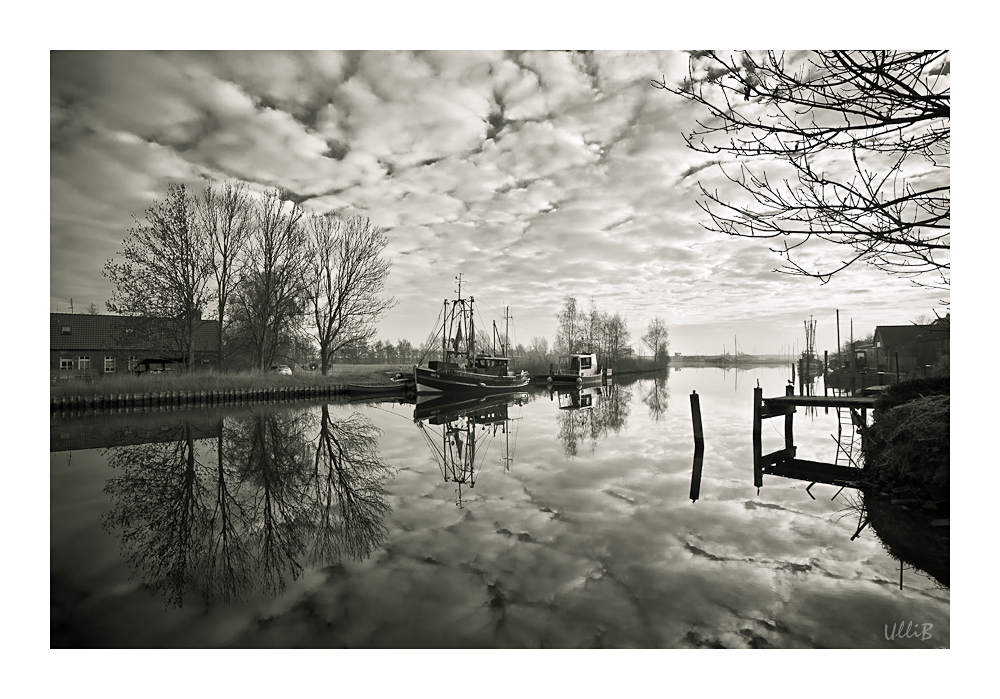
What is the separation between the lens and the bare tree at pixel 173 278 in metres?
15.3

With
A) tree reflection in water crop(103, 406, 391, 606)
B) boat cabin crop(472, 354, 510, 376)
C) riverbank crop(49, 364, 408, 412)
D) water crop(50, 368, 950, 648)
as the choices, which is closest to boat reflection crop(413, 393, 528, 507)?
water crop(50, 368, 950, 648)

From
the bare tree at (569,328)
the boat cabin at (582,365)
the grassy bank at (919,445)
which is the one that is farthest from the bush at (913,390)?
the bare tree at (569,328)

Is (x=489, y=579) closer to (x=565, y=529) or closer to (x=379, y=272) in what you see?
(x=565, y=529)

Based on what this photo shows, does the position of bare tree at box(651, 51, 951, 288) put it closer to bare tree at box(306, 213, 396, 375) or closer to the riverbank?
the riverbank

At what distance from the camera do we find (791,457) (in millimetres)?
8820

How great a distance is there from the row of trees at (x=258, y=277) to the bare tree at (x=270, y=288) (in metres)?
0.04

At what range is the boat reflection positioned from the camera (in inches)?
297

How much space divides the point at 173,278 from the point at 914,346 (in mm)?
20715

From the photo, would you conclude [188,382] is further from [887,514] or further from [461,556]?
[887,514]

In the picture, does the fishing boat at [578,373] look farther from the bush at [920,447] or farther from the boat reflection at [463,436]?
the bush at [920,447]

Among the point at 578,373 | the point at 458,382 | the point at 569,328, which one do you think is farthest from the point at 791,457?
the point at 569,328

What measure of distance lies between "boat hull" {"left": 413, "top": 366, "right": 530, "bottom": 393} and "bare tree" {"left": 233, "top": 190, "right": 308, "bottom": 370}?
6057mm

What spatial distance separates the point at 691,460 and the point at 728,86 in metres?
6.26

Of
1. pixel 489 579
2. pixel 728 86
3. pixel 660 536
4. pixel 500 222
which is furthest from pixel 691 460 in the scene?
pixel 728 86
